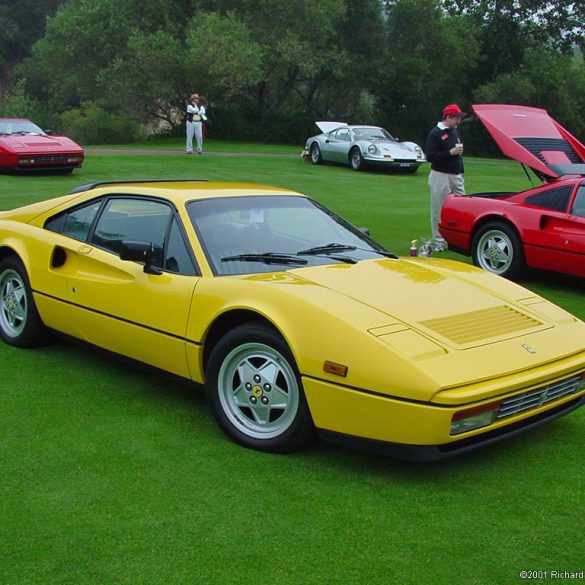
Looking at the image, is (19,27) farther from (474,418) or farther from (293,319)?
(474,418)

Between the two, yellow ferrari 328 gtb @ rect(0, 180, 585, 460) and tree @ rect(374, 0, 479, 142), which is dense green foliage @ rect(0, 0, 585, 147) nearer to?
tree @ rect(374, 0, 479, 142)

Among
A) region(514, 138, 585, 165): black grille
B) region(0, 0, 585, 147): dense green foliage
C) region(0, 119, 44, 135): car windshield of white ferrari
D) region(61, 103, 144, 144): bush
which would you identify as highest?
region(0, 0, 585, 147): dense green foliage

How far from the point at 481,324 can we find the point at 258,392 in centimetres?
114

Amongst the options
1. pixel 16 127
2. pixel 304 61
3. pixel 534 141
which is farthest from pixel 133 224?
pixel 304 61

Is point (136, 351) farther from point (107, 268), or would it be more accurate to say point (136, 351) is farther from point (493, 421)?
point (493, 421)

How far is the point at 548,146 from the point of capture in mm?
8953

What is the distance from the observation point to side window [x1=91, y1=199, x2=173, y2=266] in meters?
4.44

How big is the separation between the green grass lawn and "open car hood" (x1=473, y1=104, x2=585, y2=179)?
4.94 metres

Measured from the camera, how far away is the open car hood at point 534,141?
27.9 ft

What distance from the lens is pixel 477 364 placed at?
3346mm

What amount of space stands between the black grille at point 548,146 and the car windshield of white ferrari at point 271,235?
4647 mm

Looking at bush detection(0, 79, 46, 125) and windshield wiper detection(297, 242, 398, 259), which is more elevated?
windshield wiper detection(297, 242, 398, 259)

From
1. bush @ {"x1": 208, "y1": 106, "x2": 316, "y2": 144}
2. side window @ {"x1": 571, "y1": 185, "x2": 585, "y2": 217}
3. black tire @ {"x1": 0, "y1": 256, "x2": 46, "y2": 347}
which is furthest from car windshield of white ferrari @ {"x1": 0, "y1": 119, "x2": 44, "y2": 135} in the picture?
bush @ {"x1": 208, "y1": 106, "x2": 316, "y2": 144}

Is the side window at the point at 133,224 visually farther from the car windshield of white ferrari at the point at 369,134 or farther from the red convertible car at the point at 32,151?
the car windshield of white ferrari at the point at 369,134
